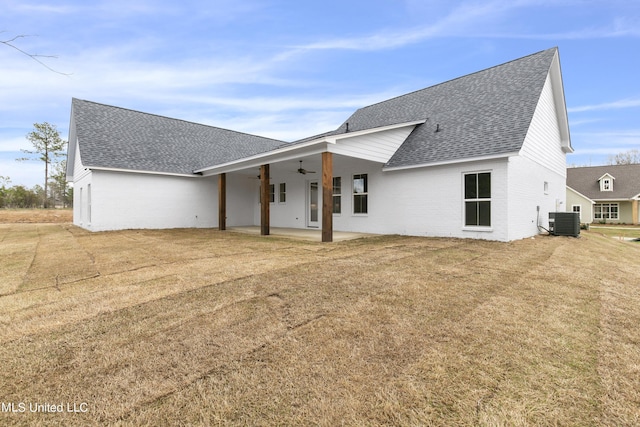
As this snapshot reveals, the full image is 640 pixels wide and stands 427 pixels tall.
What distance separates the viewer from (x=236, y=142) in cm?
1962

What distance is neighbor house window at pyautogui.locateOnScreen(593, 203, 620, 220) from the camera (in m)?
26.7

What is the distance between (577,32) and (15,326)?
19885 mm

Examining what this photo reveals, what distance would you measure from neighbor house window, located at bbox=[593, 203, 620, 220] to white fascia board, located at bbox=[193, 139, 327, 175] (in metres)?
31.9

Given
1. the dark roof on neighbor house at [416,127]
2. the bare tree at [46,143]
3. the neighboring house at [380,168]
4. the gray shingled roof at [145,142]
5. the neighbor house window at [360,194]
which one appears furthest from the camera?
the bare tree at [46,143]

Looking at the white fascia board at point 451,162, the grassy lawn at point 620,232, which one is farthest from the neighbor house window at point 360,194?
the grassy lawn at point 620,232

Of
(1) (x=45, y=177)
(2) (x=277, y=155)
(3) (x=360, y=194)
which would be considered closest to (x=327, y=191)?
(2) (x=277, y=155)

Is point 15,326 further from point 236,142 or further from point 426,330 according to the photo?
point 236,142

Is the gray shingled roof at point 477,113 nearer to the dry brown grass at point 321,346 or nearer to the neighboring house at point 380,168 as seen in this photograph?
the neighboring house at point 380,168

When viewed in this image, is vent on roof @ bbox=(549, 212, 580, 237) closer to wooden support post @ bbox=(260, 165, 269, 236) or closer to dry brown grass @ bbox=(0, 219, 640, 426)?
dry brown grass @ bbox=(0, 219, 640, 426)

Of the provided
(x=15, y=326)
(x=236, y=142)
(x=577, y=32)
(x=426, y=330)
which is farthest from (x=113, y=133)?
(x=577, y=32)

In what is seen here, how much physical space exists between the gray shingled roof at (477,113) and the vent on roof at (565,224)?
170 inches

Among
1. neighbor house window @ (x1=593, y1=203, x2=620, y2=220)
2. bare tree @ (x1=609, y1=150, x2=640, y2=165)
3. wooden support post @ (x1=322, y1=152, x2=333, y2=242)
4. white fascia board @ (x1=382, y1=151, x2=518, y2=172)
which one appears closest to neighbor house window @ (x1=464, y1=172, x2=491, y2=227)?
white fascia board @ (x1=382, y1=151, x2=518, y2=172)

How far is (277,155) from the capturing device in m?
10.3

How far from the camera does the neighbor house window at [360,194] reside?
38.6 feet
